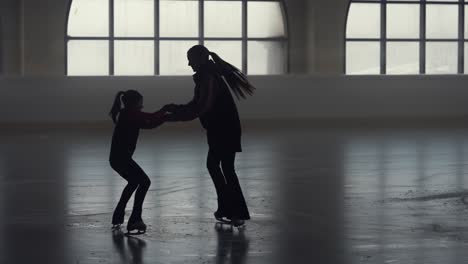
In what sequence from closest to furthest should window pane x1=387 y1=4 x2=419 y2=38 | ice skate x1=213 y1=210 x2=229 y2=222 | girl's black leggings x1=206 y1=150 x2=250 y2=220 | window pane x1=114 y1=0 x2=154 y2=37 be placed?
girl's black leggings x1=206 y1=150 x2=250 y2=220, ice skate x1=213 y1=210 x2=229 y2=222, window pane x1=114 y1=0 x2=154 y2=37, window pane x1=387 y1=4 x2=419 y2=38

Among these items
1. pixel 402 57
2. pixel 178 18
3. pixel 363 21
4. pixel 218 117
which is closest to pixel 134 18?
pixel 178 18

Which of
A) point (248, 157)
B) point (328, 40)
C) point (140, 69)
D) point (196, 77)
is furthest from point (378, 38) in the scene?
point (196, 77)

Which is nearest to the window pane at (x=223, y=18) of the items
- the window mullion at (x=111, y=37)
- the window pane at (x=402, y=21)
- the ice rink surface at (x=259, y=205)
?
the window mullion at (x=111, y=37)

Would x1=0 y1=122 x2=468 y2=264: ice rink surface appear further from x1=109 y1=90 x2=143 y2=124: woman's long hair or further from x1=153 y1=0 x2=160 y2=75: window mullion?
x1=153 y1=0 x2=160 y2=75: window mullion

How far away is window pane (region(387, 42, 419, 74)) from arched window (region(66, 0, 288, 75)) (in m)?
3.48

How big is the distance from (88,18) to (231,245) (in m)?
21.6

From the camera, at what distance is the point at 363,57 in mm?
31203

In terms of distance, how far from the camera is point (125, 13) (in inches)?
1150

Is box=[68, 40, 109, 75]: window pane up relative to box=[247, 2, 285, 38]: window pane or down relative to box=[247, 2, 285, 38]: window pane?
down

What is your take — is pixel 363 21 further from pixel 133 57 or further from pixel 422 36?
pixel 133 57

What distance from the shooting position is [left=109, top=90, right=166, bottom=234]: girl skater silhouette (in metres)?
8.76

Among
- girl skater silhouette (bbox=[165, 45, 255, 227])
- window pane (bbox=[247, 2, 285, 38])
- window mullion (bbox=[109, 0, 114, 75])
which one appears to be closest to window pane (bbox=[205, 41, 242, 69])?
window pane (bbox=[247, 2, 285, 38])

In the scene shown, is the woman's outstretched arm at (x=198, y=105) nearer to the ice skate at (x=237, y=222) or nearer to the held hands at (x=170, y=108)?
the held hands at (x=170, y=108)

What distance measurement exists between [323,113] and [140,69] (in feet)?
17.9
